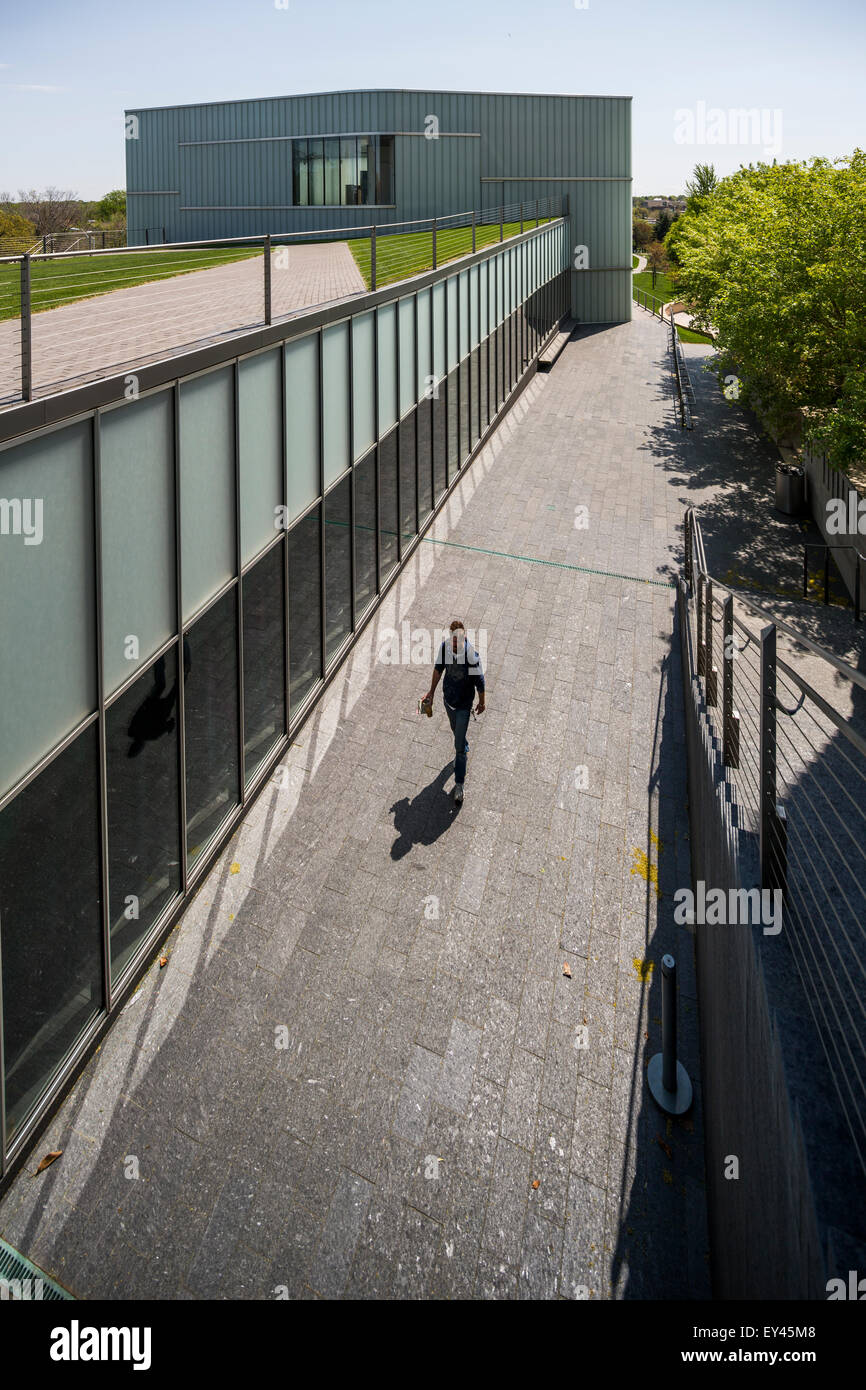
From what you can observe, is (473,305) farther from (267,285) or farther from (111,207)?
(111,207)

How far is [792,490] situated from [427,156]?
24406mm

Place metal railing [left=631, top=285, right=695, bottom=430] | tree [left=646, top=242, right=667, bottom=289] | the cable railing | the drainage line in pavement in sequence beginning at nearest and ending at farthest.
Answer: the cable railing, the drainage line in pavement, metal railing [left=631, top=285, right=695, bottom=430], tree [left=646, top=242, right=667, bottom=289]

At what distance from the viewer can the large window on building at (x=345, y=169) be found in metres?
33.4

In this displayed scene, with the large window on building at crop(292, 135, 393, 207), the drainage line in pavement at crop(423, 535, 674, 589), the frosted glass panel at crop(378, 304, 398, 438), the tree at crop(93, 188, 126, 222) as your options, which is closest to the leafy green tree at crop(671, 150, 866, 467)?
the drainage line in pavement at crop(423, 535, 674, 589)

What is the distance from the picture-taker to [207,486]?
689 centimetres

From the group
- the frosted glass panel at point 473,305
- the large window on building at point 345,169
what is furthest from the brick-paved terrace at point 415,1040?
the large window on building at point 345,169

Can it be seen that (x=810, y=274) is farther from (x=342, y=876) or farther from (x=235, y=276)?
(x=342, y=876)

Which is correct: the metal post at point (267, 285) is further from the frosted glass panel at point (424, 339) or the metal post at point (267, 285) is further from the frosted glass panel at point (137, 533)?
the frosted glass panel at point (424, 339)

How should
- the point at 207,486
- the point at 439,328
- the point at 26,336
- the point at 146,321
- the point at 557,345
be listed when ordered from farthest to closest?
the point at 557,345, the point at 439,328, the point at 146,321, the point at 207,486, the point at 26,336

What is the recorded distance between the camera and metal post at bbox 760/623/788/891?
13.0 ft

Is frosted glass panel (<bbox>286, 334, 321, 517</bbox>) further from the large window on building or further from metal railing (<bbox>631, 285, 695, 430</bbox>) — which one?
the large window on building

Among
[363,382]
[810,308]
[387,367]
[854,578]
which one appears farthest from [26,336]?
[810,308]

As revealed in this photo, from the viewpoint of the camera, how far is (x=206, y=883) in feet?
25.3

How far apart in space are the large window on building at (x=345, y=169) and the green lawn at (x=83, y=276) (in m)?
15.6
